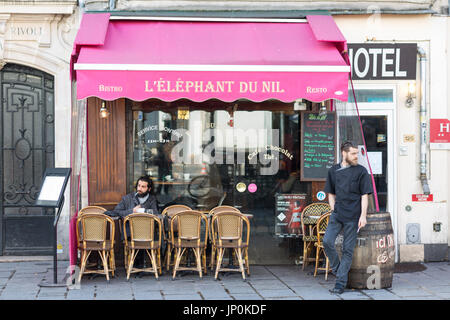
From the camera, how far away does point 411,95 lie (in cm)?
916

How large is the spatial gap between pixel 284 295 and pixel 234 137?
288cm

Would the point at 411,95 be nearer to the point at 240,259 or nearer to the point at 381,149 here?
the point at 381,149

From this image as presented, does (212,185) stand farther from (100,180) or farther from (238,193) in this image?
(100,180)

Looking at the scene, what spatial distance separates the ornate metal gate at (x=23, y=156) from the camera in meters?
9.19

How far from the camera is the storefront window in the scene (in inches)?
355

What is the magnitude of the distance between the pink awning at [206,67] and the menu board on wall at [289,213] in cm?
198

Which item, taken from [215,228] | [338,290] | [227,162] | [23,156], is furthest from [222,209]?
[23,156]

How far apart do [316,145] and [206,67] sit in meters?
2.39

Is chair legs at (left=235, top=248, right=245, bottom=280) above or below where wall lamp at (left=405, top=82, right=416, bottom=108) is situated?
below

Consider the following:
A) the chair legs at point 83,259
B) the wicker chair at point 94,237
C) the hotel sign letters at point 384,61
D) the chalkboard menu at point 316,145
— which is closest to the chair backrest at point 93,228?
the wicker chair at point 94,237

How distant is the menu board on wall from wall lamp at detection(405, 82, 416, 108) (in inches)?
86.4

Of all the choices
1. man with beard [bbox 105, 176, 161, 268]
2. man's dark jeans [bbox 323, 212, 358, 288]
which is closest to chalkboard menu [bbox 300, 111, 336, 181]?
man's dark jeans [bbox 323, 212, 358, 288]

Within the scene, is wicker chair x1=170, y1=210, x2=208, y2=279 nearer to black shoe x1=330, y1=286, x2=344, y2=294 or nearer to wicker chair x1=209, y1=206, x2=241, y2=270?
wicker chair x1=209, y1=206, x2=241, y2=270

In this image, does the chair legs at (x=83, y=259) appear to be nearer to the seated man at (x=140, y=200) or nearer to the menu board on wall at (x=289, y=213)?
the seated man at (x=140, y=200)
